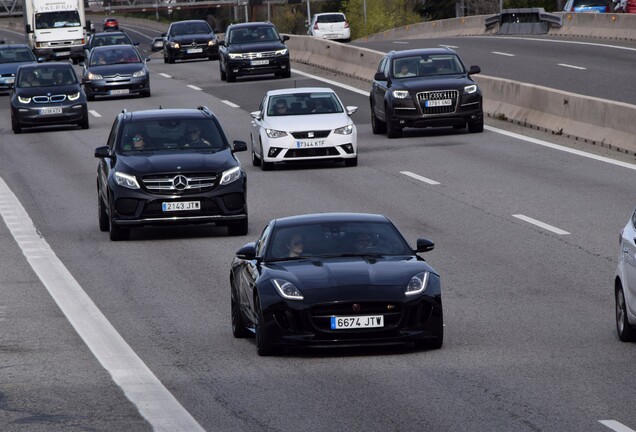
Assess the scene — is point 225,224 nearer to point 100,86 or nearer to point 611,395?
point 611,395

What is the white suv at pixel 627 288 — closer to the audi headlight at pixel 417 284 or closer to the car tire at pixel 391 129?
the audi headlight at pixel 417 284

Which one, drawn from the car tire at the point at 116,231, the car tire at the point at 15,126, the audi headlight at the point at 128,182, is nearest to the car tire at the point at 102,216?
the car tire at the point at 116,231

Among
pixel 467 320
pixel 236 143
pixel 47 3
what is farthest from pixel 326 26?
pixel 467 320

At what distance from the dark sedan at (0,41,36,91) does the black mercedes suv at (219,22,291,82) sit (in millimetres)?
6388

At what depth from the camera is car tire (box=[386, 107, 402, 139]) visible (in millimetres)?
34156

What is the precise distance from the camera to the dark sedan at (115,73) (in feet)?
153

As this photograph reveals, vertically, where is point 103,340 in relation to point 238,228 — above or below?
above

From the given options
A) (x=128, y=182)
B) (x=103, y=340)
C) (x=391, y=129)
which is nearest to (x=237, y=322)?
(x=103, y=340)

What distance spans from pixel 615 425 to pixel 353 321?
3.14 m

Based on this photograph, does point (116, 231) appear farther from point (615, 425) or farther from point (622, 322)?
point (615, 425)

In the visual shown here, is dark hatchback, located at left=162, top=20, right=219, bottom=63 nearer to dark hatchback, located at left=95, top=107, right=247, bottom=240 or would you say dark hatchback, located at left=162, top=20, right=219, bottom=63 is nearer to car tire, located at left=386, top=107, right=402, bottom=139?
car tire, located at left=386, top=107, right=402, bottom=139

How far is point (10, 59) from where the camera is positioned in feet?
173

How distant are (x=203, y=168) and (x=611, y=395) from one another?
11000 millimetres

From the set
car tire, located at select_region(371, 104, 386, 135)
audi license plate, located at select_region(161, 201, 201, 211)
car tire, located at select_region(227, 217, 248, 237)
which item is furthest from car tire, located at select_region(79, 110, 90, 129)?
audi license plate, located at select_region(161, 201, 201, 211)
